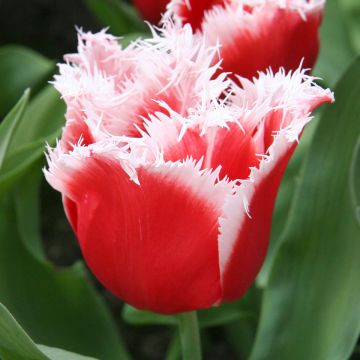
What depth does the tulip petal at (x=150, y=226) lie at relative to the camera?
1.28 ft

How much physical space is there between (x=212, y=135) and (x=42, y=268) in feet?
0.88

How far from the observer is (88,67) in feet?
1.52

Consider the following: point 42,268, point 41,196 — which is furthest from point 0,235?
point 41,196

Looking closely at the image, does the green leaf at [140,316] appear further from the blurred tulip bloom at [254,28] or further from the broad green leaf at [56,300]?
the blurred tulip bloom at [254,28]

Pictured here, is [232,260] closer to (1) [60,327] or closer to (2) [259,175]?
(2) [259,175]

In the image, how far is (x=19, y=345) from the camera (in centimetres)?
42

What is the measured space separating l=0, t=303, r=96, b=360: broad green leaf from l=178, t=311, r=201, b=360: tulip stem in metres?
0.08

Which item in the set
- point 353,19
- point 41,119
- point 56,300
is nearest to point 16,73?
point 41,119

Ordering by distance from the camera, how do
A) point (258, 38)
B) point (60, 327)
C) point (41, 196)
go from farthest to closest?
point (41, 196) < point (60, 327) < point (258, 38)

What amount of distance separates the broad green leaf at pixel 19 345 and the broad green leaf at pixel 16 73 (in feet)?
1.10

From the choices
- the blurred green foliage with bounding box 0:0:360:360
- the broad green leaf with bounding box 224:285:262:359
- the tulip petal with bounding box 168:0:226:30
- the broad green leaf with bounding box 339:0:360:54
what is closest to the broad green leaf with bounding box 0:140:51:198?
the blurred green foliage with bounding box 0:0:360:360

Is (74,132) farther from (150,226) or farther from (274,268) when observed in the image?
(274,268)

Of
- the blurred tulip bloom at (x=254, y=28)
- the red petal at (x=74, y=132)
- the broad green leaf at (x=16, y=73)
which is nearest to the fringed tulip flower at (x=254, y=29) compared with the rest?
the blurred tulip bloom at (x=254, y=28)

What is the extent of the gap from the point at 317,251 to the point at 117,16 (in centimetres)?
40
